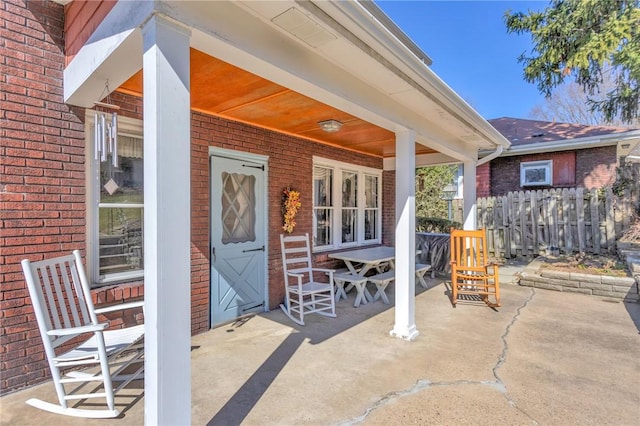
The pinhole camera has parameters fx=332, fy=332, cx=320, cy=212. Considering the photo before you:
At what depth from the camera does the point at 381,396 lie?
2.64 m

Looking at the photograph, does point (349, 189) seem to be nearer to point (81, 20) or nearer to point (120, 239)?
point (120, 239)

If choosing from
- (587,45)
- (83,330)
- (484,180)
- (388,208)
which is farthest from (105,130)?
(484,180)

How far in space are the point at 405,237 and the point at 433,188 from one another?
9.56m

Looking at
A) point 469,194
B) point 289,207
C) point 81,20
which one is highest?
point 81,20

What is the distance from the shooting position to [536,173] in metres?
10.4

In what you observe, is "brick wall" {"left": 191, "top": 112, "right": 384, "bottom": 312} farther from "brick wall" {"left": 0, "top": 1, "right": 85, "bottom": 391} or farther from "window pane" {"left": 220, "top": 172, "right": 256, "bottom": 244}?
"brick wall" {"left": 0, "top": 1, "right": 85, "bottom": 391}

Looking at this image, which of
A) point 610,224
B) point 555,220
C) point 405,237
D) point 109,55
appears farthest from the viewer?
point 555,220

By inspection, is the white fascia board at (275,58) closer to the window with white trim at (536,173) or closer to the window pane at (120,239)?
the window pane at (120,239)

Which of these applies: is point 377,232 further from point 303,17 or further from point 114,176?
point 303,17

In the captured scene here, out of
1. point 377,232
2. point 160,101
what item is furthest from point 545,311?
point 160,101

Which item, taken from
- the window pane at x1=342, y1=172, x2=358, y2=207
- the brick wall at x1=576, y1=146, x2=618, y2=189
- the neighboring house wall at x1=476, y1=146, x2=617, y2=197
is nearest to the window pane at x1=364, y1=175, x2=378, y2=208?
the window pane at x1=342, y1=172, x2=358, y2=207

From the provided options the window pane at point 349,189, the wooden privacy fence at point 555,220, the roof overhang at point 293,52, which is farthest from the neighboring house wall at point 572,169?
the roof overhang at point 293,52

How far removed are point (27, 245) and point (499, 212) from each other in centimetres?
900

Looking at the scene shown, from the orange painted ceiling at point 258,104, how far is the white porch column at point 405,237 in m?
0.76
